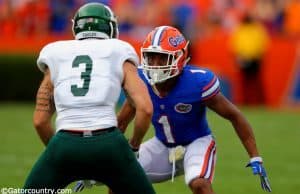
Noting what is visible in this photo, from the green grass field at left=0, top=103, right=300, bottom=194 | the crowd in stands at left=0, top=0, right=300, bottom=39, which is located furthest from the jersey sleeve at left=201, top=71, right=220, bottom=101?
the crowd in stands at left=0, top=0, right=300, bottom=39

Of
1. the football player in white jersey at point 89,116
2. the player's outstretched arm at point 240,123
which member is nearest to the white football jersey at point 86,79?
the football player in white jersey at point 89,116

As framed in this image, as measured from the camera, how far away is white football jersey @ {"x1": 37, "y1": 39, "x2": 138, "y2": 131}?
17.2 feet

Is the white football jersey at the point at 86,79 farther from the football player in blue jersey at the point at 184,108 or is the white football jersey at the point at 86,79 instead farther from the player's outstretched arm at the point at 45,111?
the football player in blue jersey at the point at 184,108

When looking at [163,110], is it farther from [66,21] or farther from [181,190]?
[66,21]

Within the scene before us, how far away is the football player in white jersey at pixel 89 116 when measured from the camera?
518cm

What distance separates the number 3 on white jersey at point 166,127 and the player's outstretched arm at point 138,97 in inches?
48.5

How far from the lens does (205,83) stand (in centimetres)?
648

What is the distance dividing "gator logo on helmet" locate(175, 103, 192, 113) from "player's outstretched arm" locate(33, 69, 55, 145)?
133 cm

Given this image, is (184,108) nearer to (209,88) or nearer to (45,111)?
(209,88)

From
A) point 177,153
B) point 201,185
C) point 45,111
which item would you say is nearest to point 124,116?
point 177,153

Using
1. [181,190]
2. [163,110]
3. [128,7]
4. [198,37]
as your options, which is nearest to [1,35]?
[128,7]

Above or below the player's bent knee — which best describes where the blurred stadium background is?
below

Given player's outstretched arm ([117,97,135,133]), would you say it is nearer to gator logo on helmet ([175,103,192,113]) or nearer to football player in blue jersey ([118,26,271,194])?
football player in blue jersey ([118,26,271,194])

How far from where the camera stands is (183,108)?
6602 mm
